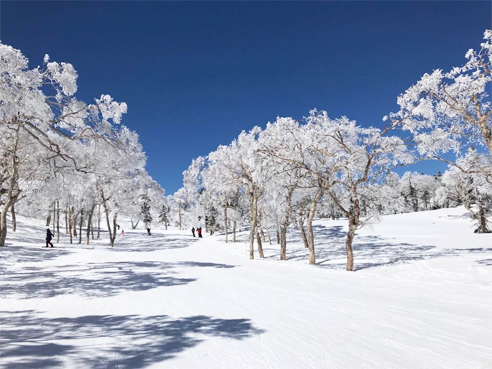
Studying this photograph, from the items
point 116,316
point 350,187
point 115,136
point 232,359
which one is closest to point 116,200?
point 115,136

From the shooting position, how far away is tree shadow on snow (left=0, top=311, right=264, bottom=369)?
11.4 feet

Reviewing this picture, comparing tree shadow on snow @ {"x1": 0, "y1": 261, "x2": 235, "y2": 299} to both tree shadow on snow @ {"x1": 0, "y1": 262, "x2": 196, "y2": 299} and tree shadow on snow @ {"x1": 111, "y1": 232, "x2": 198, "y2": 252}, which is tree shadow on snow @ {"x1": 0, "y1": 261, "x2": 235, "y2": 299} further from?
tree shadow on snow @ {"x1": 111, "y1": 232, "x2": 198, "y2": 252}

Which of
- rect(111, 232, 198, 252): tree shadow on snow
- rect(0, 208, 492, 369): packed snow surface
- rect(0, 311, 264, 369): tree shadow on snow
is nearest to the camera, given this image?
rect(0, 311, 264, 369): tree shadow on snow

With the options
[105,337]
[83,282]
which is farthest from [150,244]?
[105,337]

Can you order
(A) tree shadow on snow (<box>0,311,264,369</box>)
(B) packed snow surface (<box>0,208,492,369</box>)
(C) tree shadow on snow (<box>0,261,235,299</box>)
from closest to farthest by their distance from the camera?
1. (A) tree shadow on snow (<box>0,311,264,369</box>)
2. (B) packed snow surface (<box>0,208,492,369</box>)
3. (C) tree shadow on snow (<box>0,261,235,299</box>)

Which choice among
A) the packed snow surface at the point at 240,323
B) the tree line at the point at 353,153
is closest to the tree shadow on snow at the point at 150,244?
the tree line at the point at 353,153

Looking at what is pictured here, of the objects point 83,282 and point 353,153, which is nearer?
point 83,282

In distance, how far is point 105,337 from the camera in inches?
164

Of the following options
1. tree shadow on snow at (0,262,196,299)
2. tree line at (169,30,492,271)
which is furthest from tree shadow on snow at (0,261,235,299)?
tree line at (169,30,492,271)

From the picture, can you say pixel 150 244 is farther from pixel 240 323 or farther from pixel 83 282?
pixel 240 323

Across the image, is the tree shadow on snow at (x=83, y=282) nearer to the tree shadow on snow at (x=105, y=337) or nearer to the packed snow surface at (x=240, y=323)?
the packed snow surface at (x=240, y=323)

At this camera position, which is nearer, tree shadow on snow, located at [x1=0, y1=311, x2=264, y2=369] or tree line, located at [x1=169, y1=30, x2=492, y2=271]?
tree shadow on snow, located at [x1=0, y1=311, x2=264, y2=369]

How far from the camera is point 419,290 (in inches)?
322

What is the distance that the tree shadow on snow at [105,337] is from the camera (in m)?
3.47
